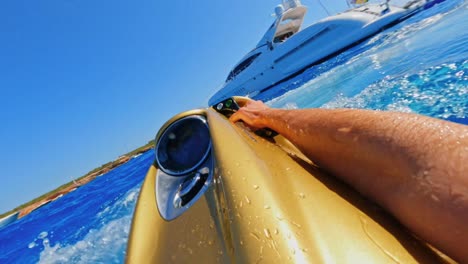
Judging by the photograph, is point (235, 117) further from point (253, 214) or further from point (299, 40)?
point (299, 40)

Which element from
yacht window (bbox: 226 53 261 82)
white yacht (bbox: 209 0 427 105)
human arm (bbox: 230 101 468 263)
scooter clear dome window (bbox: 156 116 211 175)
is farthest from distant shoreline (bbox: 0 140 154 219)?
human arm (bbox: 230 101 468 263)

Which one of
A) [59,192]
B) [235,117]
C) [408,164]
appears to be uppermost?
[235,117]

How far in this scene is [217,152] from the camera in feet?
4.09

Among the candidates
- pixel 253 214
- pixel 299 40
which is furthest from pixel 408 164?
pixel 299 40

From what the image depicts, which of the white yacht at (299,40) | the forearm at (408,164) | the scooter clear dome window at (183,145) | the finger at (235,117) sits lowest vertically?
the white yacht at (299,40)

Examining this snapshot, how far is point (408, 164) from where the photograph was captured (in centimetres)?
81

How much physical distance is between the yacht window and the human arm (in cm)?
2255

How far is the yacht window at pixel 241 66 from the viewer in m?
23.6

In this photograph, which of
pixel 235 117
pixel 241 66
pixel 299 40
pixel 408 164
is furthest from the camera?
pixel 241 66

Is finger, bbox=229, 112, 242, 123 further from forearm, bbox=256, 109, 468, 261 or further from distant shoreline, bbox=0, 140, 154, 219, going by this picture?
distant shoreline, bbox=0, 140, 154, 219

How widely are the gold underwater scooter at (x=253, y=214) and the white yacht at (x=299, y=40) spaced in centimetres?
1848

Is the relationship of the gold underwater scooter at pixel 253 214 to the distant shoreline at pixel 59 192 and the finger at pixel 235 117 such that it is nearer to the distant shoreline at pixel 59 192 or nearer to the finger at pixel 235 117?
the finger at pixel 235 117

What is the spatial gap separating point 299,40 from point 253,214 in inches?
785

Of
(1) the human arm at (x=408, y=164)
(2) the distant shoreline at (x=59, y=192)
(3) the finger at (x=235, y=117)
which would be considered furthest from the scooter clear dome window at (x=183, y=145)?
(2) the distant shoreline at (x=59, y=192)
